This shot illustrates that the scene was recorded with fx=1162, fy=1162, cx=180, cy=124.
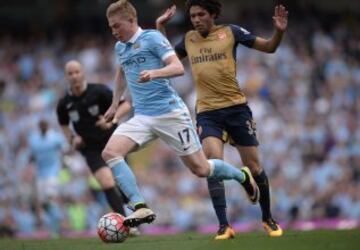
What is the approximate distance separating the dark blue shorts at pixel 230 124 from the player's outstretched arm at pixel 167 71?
1352mm

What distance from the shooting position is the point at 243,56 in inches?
1008

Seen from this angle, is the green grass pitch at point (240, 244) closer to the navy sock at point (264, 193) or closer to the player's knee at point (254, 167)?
the navy sock at point (264, 193)

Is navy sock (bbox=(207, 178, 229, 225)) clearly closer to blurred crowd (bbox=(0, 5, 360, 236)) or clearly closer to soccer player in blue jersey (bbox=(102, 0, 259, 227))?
soccer player in blue jersey (bbox=(102, 0, 259, 227))

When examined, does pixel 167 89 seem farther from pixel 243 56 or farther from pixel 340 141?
pixel 243 56

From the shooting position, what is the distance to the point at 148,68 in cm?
1204

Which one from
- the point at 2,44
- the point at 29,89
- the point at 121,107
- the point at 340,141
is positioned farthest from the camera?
the point at 2,44

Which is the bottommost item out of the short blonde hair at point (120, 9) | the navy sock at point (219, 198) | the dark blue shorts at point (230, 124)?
the navy sock at point (219, 198)

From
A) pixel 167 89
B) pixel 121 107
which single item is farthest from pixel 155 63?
pixel 121 107

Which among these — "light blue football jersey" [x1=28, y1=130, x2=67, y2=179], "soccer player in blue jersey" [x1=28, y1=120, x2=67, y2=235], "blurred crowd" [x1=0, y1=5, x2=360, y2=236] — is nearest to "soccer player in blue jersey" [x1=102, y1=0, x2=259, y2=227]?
"blurred crowd" [x1=0, y1=5, x2=360, y2=236]

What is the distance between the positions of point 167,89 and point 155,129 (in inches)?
17.2

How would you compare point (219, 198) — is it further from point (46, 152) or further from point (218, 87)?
point (46, 152)

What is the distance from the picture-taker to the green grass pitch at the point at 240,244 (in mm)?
11625

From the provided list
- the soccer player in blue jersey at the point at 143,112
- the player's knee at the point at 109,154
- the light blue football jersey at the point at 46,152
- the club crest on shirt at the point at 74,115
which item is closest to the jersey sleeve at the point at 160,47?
the soccer player in blue jersey at the point at 143,112

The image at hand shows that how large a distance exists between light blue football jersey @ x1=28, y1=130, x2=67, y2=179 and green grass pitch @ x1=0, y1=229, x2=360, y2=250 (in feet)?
23.0
